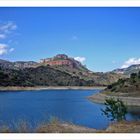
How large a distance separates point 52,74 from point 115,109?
93cm

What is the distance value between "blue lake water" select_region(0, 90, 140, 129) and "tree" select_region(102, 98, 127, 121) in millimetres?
65

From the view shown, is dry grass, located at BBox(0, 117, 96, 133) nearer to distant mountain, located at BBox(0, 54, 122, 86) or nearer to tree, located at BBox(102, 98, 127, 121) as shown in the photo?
tree, located at BBox(102, 98, 127, 121)

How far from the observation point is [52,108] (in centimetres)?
1078

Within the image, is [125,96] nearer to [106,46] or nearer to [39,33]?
[106,46]

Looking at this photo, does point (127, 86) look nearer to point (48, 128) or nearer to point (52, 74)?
point (52, 74)

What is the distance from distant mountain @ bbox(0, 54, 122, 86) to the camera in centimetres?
1074

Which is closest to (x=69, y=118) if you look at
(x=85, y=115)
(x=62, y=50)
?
(x=85, y=115)

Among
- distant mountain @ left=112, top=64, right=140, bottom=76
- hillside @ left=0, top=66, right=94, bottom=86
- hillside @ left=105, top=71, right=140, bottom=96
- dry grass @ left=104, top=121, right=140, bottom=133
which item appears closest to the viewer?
dry grass @ left=104, top=121, right=140, bottom=133

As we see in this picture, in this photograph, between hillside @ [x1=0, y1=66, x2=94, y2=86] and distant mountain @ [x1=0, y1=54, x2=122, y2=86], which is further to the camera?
hillside @ [x1=0, y1=66, x2=94, y2=86]

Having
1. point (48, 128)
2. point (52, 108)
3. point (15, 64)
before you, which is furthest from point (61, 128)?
point (15, 64)

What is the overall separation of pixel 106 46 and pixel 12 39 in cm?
119

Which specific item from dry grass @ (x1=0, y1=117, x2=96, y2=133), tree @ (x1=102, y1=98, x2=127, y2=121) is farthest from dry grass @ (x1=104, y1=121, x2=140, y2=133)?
dry grass @ (x1=0, y1=117, x2=96, y2=133)

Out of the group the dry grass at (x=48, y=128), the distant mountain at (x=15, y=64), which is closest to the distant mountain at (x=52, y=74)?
the distant mountain at (x=15, y=64)

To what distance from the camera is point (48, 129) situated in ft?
34.6
